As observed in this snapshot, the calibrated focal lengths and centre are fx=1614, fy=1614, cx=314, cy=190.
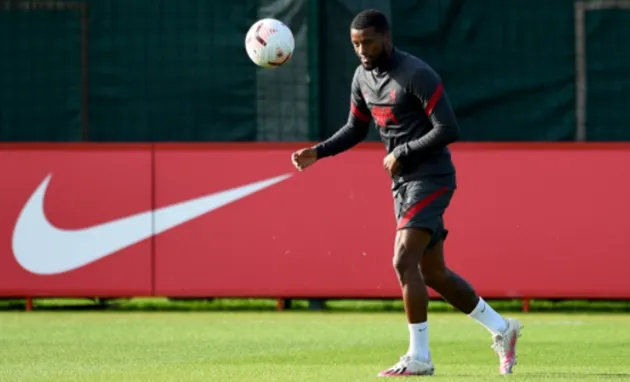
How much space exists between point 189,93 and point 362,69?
24.0 ft

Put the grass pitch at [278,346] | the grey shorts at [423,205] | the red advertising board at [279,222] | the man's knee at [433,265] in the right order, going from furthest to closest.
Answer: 1. the red advertising board at [279,222]
2. the grass pitch at [278,346]
3. the man's knee at [433,265]
4. the grey shorts at [423,205]

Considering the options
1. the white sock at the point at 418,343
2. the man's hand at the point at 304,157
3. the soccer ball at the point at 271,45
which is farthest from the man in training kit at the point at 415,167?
the soccer ball at the point at 271,45

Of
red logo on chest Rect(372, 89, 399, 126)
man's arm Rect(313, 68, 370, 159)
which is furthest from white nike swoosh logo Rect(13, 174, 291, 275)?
red logo on chest Rect(372, 89, 399, 126)

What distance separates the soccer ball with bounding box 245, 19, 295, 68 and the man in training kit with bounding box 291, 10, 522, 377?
1663mm

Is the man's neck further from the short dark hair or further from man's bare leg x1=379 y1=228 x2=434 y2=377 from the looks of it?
man's bare leg x1=379 y1=228 x2=434 y2=377

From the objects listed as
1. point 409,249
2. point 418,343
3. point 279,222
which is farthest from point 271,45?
point 279,222

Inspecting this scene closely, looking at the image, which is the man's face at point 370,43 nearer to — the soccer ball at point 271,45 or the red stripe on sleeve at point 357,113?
the red stripe on sleeve at point 357,113

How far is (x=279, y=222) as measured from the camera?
15.6 m

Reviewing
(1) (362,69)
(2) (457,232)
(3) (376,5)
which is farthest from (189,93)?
(1) (362,69)

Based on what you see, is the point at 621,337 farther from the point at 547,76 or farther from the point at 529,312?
the point at 547,76

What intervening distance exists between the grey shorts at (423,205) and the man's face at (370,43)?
2.51 ft

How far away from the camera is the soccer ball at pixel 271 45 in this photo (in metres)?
11.2

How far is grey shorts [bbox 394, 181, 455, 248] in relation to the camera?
30.5 ft

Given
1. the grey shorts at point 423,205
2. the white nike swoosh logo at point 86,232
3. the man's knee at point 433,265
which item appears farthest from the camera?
the white nike swoosh logo at point 86,232
